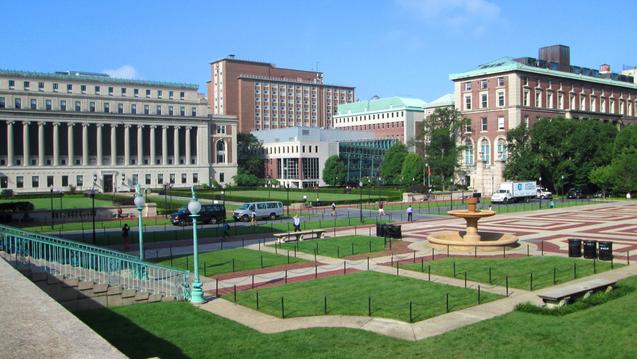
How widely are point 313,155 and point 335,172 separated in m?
8.88

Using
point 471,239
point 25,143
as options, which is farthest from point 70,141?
point 471,239

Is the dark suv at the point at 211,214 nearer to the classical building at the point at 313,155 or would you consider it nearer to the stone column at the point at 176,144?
the classical building at the point at 313,155

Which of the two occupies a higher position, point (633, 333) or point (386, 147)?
point (386, 147)

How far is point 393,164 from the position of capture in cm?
11800

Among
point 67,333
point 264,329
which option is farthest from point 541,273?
point 67,333

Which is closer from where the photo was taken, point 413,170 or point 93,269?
point 93,269

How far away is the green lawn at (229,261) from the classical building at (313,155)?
92152mm

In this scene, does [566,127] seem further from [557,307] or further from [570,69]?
[557,307]

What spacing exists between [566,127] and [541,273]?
70.4m

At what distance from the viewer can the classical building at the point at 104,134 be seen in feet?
360

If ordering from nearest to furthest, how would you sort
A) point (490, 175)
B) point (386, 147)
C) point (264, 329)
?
1. point (264, 329)
2. point (490, 175)
3. point (386, 147)

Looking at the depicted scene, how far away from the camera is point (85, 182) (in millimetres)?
115750

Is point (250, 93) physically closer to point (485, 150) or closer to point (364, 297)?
point (485, 150)

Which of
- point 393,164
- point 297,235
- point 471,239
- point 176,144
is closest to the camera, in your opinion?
point 471,239
